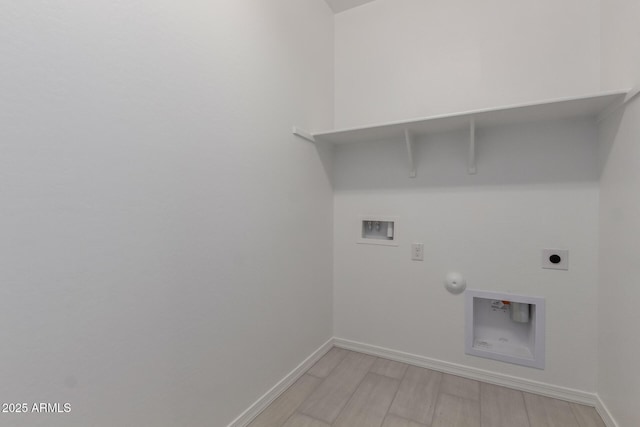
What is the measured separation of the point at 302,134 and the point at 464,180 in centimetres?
113

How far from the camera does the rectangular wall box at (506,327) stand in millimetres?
1685

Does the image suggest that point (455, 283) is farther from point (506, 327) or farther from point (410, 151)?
point (410, 151)

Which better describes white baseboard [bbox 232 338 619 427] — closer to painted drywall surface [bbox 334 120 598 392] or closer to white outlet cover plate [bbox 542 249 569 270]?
painted drywall surface [bbox 334 120 598 392]

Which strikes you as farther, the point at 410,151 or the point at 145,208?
the point at 410,151

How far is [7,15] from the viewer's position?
70 cm

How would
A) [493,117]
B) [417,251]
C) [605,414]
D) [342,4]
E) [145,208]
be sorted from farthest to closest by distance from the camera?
[342,4], [417,251], [493,117], [605,414], [145,208]

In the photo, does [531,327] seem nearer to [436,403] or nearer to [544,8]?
[436,403]

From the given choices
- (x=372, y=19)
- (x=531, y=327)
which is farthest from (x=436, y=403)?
(x=372, y=19)

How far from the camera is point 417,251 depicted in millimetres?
1995

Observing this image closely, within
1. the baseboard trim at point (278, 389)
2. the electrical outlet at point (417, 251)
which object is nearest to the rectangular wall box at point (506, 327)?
the electrical outlet at point (417, 251)

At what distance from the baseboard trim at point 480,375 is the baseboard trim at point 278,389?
0.28m

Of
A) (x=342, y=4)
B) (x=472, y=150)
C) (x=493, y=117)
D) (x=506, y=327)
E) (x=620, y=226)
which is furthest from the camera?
(x=342, y=4)

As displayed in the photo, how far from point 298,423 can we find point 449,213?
5.11ft

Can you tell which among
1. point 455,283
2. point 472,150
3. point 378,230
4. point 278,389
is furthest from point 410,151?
point 278,389
